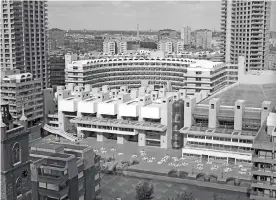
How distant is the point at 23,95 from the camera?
10.2 m

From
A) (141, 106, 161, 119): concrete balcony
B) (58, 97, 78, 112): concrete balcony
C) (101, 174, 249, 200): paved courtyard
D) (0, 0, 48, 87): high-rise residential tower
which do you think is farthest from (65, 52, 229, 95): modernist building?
(101, 174, 249, 200): paved courtyard

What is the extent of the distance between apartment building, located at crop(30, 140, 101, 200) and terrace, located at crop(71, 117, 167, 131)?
3.89 m

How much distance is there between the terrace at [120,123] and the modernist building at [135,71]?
10.6 feet

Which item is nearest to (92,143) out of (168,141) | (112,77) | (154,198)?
(168,141)

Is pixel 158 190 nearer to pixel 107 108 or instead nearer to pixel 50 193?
pixel 50 193

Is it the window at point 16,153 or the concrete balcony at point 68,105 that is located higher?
the window at point 16,153

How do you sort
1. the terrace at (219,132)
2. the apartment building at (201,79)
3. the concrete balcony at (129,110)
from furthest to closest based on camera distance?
the apartment building at (201,79)
the concrete balcony at (129,110)
the terrace at (219,132)

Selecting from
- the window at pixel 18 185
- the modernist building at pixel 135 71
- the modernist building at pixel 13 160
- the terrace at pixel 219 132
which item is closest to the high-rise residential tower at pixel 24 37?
the modernist building at pixel 135 71

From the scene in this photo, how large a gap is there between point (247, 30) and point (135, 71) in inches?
→ 165

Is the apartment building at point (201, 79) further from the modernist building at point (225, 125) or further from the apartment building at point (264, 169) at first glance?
the apartment building at point (264, 169)

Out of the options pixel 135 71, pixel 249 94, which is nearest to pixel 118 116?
pixel 249 94

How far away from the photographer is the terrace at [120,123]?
30.5ft

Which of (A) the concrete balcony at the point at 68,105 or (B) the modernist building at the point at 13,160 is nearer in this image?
(B) the modernist building at the point at 13,160

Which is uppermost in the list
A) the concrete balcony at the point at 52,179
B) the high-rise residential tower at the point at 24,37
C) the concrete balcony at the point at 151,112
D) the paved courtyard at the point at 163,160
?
the high-rise residential tower at the point at 24,37
